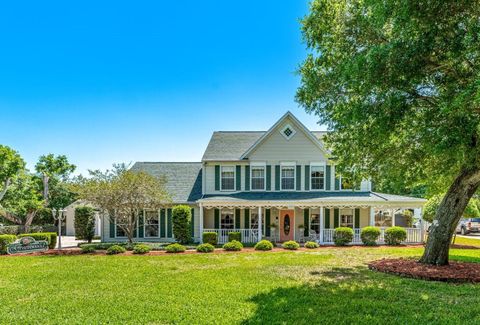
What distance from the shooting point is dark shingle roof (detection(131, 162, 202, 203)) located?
2220 cm

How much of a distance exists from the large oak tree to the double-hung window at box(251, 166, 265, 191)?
30.2ft

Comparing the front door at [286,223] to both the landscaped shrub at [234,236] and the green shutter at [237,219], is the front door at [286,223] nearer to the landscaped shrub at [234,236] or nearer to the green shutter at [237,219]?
the green shutter at [237,219]

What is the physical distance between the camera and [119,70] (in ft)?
56.0

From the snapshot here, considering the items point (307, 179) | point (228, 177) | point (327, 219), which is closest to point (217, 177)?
point (228, 177)

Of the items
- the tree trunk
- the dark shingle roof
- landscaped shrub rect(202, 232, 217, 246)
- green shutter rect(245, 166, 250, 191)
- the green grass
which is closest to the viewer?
the green grass

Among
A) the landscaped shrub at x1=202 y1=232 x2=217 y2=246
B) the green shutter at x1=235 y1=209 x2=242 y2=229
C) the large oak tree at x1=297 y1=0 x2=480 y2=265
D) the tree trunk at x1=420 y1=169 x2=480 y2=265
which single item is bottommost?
the landscaped shrub at x1=202 y1=232 x2=217 y2=246

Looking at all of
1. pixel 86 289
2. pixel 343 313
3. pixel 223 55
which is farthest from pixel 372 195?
pixel 86 289

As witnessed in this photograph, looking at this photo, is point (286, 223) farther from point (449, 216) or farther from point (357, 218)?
point (449, 216)

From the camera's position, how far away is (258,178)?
22.1m

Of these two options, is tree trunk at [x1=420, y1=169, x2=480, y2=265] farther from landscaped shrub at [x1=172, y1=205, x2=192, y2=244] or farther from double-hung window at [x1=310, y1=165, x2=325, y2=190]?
landscaped shrub at [x1=172, y1=205, x2=192, y2=244]

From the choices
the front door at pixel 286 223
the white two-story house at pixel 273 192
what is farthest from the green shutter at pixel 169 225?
the front door at pixel 286 223

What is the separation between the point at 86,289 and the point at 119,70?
38.8 ft

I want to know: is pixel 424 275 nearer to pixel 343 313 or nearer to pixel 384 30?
pixel 343 313

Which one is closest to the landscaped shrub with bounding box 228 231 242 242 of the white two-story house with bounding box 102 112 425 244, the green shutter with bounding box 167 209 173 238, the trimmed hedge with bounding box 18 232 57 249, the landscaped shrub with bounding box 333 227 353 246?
the white two-story house with bounding box 102 112 425 244
